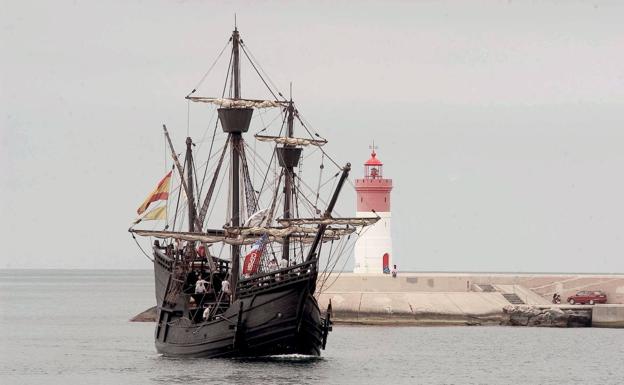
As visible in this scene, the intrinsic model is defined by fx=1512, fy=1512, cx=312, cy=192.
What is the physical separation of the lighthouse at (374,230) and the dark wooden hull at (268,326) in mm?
30511

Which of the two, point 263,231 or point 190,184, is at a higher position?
point 190,184

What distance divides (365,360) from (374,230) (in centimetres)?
2746

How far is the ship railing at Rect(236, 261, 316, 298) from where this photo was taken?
201ft

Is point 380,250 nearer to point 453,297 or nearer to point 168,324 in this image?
point 453,297

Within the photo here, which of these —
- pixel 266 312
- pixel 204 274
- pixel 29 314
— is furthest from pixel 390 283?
pixel 29 314

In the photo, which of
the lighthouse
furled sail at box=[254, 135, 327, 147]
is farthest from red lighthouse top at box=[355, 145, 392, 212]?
furled sail at box=[254, 135, 327, 147]

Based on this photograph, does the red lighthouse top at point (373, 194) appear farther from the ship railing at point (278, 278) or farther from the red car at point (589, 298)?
the ship railing at point (278, 278)

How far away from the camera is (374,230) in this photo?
94.2m

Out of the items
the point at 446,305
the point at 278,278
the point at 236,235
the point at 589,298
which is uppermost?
the point at 236,235

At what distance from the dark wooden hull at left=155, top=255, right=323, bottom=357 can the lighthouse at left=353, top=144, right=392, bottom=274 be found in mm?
30511

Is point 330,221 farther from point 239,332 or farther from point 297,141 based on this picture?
point 297,141

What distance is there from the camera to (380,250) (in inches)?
3725

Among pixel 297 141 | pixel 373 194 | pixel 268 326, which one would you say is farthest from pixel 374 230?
pixel 268 326

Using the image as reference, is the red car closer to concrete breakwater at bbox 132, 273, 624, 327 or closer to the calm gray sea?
concrete breakwater at bbox 132, 273, 624, 327
